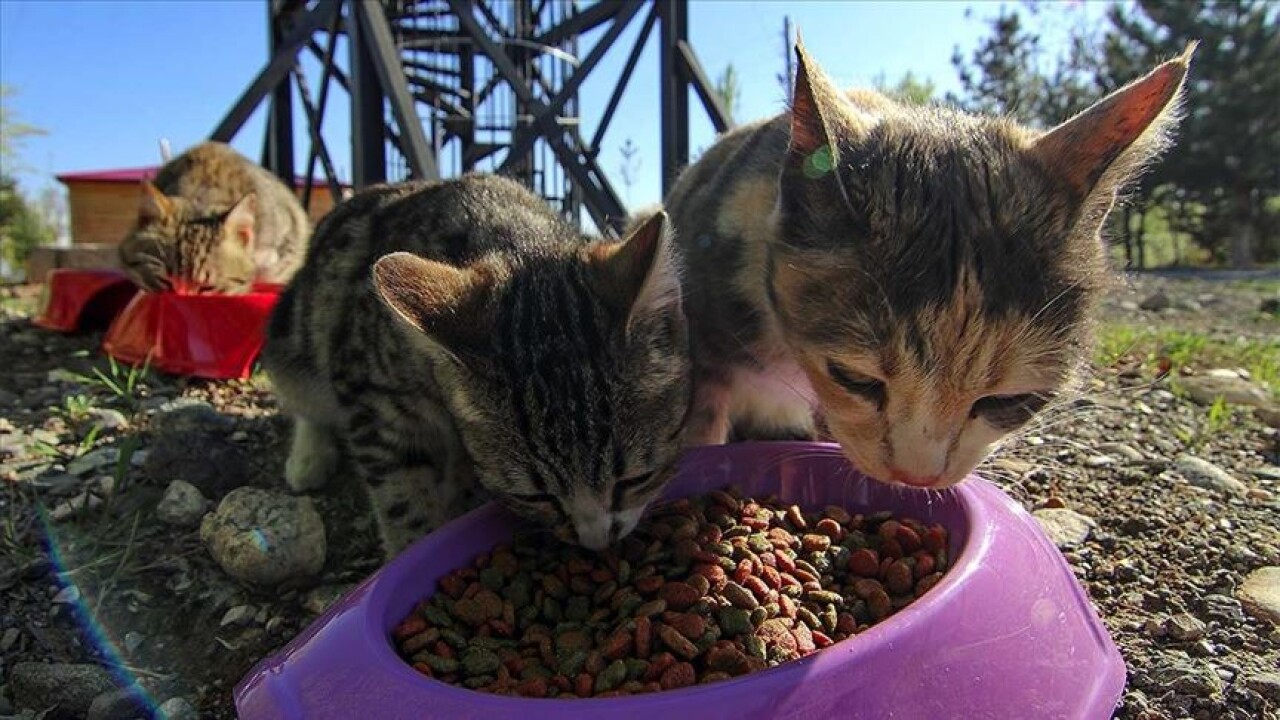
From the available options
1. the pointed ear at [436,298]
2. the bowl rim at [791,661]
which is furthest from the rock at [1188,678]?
the pointed ear at [436,298]

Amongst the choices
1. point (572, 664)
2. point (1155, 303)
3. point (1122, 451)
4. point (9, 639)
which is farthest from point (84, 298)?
point (1155, 303)

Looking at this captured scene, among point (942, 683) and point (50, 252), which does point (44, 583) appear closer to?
point (942, 683)

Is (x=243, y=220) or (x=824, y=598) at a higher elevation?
(x=243, y=220)

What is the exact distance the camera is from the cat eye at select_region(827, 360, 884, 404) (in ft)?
6.15

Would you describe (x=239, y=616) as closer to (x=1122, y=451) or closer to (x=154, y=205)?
(x=1122, y=451)

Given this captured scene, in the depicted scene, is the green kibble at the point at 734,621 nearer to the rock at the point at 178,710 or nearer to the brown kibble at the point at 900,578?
the brown kibble at the point at 900,578

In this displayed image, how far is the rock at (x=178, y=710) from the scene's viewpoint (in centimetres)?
200

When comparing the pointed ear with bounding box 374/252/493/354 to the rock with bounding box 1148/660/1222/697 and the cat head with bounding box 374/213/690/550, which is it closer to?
the cat head with bounding box 374/213/690/550

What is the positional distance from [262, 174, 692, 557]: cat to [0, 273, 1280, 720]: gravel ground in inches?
17.7

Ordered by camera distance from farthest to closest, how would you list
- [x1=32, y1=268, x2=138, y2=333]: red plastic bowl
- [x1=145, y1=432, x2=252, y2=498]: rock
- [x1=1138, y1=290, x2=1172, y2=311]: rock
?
[x1=1138, y1=290, x2=1172, y2=311]: rock → [x1=32, y1=268, x2=138, y2=333]: red plastic bowl → [x1=145, y1=432, x2=252, y2=498]: rock

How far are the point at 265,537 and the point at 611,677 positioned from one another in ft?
4.13

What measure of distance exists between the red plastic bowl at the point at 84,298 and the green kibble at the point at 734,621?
4.68 meters

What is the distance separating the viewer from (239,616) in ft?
7.79

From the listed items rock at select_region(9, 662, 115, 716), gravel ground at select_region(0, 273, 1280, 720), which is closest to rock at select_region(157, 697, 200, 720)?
gravel ground at select_region(0, 273, 1280, 720)
